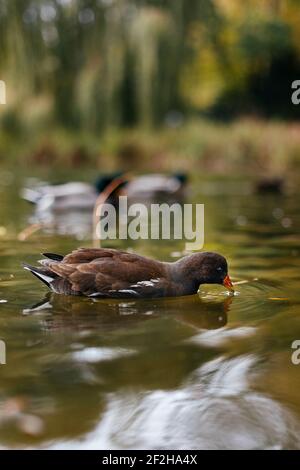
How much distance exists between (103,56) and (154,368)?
17647mm

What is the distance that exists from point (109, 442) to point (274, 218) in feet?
27.5

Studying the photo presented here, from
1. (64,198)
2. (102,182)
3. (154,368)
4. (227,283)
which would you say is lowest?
(154,368)

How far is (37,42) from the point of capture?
54.3 ft

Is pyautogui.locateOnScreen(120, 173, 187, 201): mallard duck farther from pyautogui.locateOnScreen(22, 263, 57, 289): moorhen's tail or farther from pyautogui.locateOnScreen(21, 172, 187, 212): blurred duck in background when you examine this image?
pyautogui.locateOnScreen(22, 263, 57, 289): moorhen's tail

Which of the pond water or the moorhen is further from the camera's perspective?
the moorhen

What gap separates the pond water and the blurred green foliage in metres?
10.9

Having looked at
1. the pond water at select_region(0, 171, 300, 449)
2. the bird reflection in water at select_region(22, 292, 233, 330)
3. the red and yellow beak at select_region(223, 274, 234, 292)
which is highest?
the red and yellow beak at select_region(223, 274, 234, 292)

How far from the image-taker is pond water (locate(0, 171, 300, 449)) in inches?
129

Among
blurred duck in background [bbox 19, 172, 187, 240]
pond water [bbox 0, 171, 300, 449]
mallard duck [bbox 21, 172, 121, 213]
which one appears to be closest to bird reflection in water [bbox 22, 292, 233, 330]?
pond water [bbox 0, 171, 300, 449]

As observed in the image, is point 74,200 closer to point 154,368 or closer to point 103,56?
point 154,368

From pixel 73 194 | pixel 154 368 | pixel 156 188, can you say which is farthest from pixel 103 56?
pixel 154 368

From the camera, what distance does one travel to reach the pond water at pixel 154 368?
3289 millimetres

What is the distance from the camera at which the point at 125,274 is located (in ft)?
17.8

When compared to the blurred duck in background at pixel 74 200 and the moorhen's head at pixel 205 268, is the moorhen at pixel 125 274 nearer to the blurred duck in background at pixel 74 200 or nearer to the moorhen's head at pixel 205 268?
the moorhen's head at pixel 205 268
